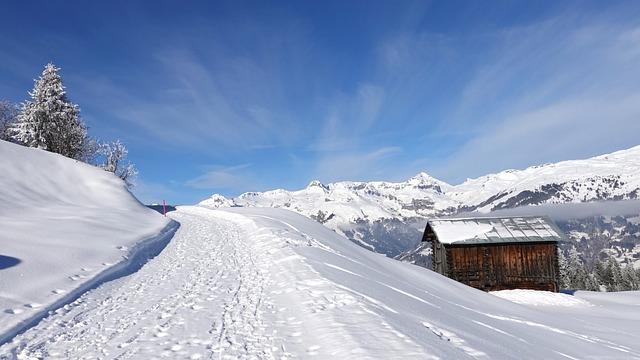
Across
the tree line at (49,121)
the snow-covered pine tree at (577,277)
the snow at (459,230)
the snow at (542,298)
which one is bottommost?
the snow at (542,298)

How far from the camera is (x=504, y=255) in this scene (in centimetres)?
3675

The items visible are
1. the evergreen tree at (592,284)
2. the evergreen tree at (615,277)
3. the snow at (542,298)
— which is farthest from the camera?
the evergreen tree at (615,277)

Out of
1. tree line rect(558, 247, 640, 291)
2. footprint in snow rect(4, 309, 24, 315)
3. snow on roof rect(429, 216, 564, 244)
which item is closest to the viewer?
footprint in snow rect(4, 309, 24, 315)

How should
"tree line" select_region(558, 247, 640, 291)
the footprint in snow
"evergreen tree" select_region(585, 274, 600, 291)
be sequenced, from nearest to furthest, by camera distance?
the footprint in snow
"evergreen tree" select_region(585, 274, 600, 291)
"tree line" select_region(558, 247, 640, 291)

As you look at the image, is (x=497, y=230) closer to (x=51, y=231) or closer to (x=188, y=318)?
(x=51, y=231)

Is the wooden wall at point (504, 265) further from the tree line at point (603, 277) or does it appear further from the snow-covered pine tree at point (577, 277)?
the snow-covered pine tree at point (577, 277)

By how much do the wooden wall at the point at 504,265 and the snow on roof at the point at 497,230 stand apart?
74cm

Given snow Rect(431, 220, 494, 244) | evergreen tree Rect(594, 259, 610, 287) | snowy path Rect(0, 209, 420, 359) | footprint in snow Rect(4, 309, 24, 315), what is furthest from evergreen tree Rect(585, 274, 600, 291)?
footprint in snow Rect(4, 309, 24, 315)

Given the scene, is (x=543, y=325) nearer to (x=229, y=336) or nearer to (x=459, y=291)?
(x=459, y=291)

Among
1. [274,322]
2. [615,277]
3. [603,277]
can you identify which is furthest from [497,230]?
[603,277]

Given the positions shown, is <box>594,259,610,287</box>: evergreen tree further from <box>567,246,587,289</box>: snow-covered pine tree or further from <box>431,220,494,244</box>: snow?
<box>431,220,494,244</box>: snow

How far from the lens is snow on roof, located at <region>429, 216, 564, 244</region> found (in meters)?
36.6

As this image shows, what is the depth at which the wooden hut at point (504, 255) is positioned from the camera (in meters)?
36.1

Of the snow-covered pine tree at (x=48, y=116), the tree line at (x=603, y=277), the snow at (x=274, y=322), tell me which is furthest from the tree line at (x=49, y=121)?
the tree line at (x=603, y=277)
